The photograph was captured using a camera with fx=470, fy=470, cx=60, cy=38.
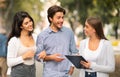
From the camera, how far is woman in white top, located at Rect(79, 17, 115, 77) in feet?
17.6

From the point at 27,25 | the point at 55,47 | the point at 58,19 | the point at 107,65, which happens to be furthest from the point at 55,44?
the point at 107,65

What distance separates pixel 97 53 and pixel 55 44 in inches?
19.7

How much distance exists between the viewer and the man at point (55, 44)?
543cm

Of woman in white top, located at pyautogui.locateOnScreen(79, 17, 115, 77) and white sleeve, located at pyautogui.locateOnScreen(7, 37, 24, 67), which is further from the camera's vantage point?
woman in white top, located at pyautogui.locateOnScreen(79, 17, 115, 77)

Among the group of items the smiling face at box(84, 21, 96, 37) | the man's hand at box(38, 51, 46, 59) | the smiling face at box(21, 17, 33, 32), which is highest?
the smiling face at box(21, 17, 33, 32)

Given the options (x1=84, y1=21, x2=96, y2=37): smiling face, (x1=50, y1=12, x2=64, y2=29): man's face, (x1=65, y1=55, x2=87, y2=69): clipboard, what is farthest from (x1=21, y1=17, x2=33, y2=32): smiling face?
(x1=84, y1=21, x2=96, y2=37): smiling face

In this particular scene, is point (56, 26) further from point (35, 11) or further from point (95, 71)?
point (35, 11)

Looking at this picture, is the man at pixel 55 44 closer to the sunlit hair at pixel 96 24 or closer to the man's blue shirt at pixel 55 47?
the man's blue shirt at pixel 55 47

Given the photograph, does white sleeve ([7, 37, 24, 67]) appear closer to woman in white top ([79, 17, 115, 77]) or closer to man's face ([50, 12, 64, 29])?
man's face ([50, 12, 64, 29])

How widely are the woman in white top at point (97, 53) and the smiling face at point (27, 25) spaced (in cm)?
65

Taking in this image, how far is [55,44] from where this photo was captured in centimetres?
548

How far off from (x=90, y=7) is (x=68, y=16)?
8.65 m

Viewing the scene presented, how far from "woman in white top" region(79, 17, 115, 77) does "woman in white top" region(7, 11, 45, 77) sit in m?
0.54

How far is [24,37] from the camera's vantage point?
5.38 metres
